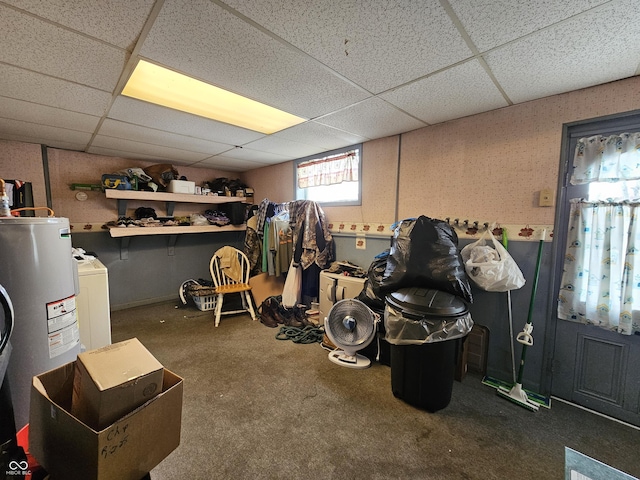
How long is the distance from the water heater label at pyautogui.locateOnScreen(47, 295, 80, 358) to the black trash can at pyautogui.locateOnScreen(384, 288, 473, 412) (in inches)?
72.8

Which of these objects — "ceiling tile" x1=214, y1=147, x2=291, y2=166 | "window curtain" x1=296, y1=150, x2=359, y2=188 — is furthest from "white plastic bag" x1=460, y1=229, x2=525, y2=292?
"ceiling tile" x1=214, y1=147, x2=291, y2=166

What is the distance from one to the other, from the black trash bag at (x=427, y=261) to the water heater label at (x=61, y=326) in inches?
76.4

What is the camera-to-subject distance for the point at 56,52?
1.33 meters

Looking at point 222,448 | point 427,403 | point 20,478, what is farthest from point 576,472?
point 222,448

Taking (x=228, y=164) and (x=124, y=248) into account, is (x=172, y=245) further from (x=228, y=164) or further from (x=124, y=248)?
(x=228, y=164)

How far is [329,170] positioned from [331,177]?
0.10m

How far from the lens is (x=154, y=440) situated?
0.78 metres

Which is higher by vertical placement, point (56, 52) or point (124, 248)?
point (56, 52)

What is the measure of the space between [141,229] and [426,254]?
11.5 feet

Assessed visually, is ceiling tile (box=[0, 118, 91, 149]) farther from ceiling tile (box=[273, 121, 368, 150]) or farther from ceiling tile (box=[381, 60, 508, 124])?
ceiling tile (box=[381, 60, 508, 124])

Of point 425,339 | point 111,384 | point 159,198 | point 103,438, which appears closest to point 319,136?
point 425,339

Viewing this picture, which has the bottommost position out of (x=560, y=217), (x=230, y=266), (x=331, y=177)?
(x=230, y=266)

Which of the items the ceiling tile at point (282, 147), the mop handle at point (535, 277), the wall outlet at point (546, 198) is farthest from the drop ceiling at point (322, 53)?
the mop handle at point (535, 277)

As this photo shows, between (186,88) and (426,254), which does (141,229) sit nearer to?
(186,88)
